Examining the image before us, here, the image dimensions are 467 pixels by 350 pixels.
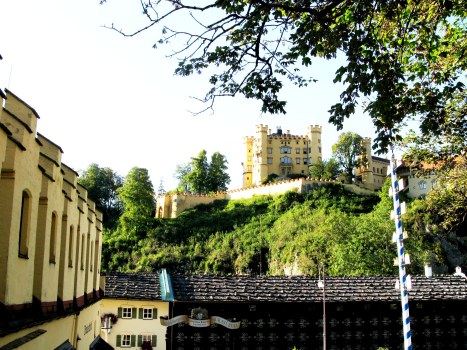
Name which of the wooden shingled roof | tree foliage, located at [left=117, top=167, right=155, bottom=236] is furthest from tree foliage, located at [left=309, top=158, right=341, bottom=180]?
the wooden shingled roof

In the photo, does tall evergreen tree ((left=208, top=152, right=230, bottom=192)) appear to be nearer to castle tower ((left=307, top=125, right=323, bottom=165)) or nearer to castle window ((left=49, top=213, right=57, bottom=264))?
castle tower ((left=307, top=125, right=323, bottom=165))

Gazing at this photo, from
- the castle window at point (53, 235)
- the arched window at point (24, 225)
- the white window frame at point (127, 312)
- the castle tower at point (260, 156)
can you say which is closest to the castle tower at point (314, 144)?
the castle tower at point (260, 156)

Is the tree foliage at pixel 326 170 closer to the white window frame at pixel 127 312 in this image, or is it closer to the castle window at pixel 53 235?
the white window frame at pixel 127 312

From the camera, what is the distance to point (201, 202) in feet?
252

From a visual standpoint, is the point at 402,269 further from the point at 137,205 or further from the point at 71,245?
the point at 137,205

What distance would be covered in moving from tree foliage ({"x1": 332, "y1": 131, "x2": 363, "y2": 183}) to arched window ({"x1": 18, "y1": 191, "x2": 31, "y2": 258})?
73.1 meters

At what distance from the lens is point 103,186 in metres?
83.4

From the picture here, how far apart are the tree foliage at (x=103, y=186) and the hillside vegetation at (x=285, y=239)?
1420 centimetres

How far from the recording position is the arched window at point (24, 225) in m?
6.88

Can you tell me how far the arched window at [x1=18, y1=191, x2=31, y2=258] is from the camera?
6.88 meters

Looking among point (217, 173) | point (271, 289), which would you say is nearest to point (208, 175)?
point (217, 173)

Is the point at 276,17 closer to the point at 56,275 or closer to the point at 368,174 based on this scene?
the point at 56,275

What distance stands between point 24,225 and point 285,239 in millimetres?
49145

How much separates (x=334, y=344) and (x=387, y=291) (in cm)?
354
